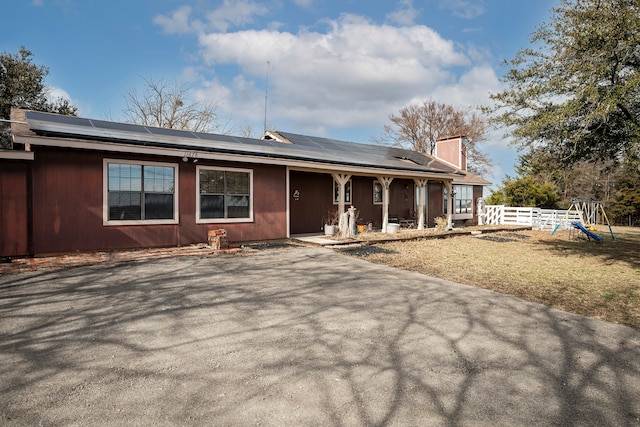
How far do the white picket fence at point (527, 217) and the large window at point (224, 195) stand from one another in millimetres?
16735

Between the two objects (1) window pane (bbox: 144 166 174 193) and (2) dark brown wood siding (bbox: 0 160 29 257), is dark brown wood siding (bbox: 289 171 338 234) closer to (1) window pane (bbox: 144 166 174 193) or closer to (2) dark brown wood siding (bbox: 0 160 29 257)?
(1) window pane (bbox: 144 166 174 193)

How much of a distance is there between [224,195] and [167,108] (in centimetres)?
1908

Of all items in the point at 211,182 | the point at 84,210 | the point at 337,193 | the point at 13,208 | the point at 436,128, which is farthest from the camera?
the point at 436,128

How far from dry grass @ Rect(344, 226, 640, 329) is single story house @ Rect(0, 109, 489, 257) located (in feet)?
10.9

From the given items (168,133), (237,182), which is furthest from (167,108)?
(237,182)

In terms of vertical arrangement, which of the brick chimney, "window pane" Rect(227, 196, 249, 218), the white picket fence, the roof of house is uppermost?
the brick chimney

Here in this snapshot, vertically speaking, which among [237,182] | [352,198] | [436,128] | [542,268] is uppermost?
[436,128]

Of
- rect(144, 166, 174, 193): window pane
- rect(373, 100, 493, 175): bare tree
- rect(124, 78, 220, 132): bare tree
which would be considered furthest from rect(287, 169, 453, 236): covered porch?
rect(373, 100, 493, 175): bare tree

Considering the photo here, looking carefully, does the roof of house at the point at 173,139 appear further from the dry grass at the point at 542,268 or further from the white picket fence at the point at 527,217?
the white picket fence at the point at 527,217

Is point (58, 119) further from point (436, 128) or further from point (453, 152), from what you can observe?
point (436, 128)

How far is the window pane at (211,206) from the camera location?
970cm

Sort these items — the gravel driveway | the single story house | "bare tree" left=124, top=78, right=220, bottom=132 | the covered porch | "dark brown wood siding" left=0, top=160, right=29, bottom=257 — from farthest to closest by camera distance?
1. "bare tree" left=124, top=78, right=220, bottom=132
2. the covered porch
3. the single story house
4. "dark brown wood siding" left=0, top=160, right=29, bottom=257
5. the gravel driveway

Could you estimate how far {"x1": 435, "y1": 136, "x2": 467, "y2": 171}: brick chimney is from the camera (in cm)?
2212

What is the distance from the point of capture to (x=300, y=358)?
310cm
